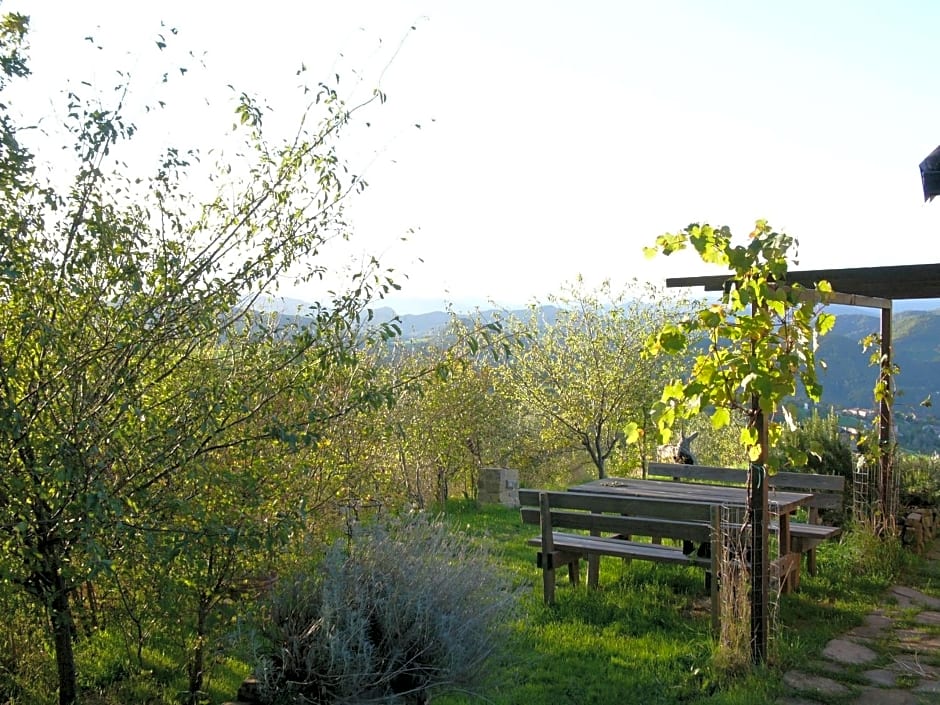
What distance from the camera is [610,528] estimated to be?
6332mm

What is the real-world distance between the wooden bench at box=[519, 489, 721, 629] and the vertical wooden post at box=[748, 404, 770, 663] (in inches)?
20.8

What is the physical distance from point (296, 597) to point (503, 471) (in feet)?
27.1

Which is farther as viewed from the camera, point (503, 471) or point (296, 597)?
point (503, 471)

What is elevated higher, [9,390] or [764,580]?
[9,390]

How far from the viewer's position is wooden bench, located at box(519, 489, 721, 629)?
597 cm

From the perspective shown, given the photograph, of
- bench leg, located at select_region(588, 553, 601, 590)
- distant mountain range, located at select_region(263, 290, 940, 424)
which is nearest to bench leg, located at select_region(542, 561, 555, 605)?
bench leg, located at select_region(588, 553, 601, 590)

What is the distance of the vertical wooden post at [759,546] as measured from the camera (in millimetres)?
5023

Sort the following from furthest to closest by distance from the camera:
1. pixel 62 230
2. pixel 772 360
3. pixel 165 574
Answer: pixel 772 360, pixel 165 574, pixel 62 230

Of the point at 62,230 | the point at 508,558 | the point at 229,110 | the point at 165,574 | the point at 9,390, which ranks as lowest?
the point at 508,558

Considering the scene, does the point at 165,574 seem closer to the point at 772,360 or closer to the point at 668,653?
the point at 668,653

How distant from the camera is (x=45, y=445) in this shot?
3.25 metres

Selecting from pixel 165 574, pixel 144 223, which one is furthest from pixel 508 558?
pixel 144 223

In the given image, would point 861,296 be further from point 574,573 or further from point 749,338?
point 574,573

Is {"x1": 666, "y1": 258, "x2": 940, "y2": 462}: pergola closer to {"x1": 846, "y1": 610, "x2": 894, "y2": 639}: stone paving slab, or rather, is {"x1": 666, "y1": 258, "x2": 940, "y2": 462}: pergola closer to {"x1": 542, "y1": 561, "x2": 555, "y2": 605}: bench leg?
{"x1": 846, "y1": 610, "x2": 894, "y2": 639}: stone paving slab
